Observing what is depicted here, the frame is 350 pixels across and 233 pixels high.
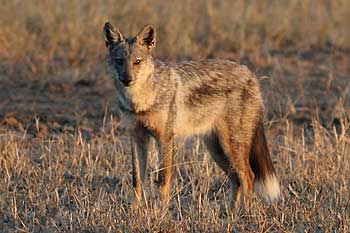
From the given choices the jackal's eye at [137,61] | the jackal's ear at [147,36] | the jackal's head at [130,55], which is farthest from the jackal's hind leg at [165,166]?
the jackal's ear at [147,36]

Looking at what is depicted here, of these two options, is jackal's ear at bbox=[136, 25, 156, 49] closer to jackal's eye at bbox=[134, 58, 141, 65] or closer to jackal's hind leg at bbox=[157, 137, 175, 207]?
jackal's eye at bbox=[134, 58, 141, 65]

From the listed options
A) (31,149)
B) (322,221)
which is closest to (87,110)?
(31,149)

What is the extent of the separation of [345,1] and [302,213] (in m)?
9.47

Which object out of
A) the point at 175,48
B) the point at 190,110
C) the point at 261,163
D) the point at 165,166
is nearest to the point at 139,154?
the point at 165,166

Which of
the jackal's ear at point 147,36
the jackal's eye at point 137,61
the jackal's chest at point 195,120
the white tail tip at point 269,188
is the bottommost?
the white tail tip at point 269,188

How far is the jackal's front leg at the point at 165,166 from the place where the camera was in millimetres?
7562

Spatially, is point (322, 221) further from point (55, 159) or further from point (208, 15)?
point (208, 15)

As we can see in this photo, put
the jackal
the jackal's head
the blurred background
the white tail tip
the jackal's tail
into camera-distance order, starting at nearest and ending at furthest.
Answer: the jackal's head
the jackal
the white tail tip
the jackal's tail
the blurred background

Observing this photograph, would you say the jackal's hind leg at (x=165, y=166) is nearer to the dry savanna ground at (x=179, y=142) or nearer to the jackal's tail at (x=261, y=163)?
the dry savanna ground at (x=179, y=142)

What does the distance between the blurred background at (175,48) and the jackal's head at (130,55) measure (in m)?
2.77

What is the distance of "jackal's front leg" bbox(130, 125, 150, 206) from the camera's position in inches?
299

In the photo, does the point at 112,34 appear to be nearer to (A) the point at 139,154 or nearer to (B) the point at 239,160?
(A) the point at 139,154

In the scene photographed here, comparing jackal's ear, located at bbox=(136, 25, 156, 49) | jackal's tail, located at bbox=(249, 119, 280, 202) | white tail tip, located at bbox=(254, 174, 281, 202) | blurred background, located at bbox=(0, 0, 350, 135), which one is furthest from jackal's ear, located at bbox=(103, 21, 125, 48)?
blurred background, located at bbox=(0, 0, 350, 135)

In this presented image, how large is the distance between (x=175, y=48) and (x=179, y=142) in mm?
4581
